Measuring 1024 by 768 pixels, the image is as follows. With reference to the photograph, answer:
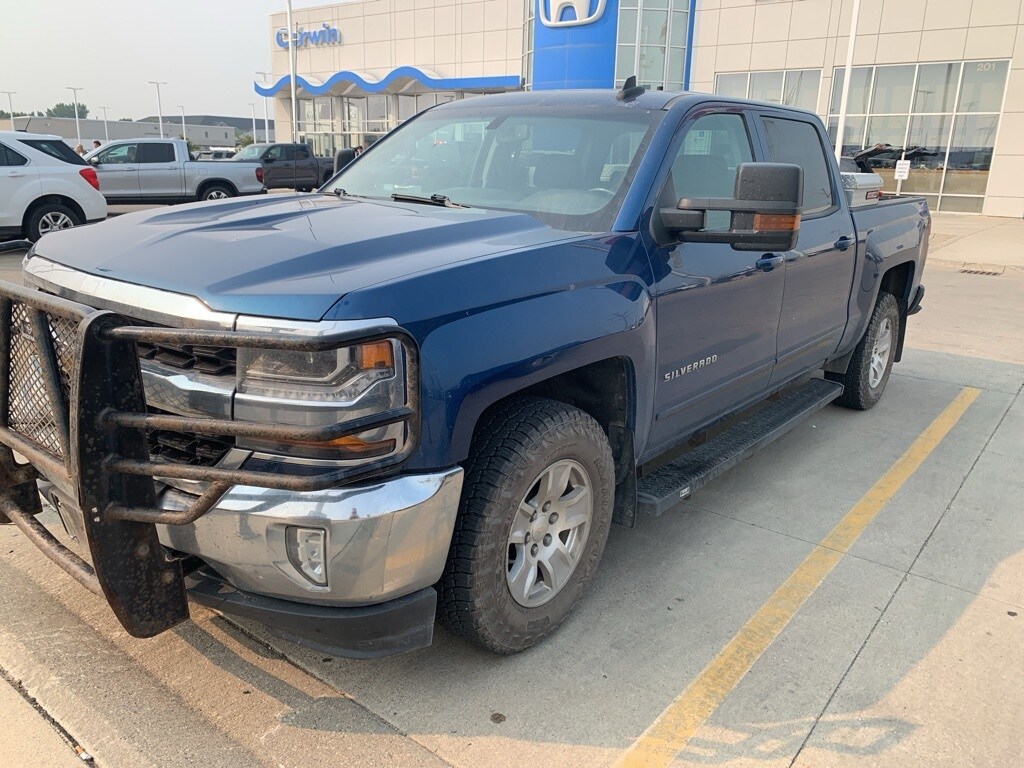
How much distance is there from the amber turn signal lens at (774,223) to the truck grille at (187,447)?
6.43ft

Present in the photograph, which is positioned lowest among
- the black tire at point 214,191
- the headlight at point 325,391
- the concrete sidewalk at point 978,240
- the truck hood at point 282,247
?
the concrete sidewalk at point 978,240

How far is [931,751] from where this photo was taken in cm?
247

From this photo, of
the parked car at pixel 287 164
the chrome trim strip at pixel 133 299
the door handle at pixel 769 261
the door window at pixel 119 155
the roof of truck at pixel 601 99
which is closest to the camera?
the chrome trim strip at pixel 133 299

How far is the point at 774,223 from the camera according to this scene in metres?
2.97

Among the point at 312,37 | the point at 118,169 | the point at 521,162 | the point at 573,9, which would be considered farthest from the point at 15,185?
the point at 312,37

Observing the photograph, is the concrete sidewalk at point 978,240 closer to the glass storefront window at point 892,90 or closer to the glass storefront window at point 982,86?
the glass storefront window at point 982,86

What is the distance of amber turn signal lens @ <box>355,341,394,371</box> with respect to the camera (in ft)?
6.99

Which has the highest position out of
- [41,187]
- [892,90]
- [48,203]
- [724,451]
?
[892,90]

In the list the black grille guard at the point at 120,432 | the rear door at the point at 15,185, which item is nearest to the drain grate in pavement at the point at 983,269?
the black grille guard at the point at 120,432

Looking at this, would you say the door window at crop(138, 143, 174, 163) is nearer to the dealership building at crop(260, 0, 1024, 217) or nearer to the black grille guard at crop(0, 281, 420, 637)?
the dealership building at crop(260, 0, 1024, 217)

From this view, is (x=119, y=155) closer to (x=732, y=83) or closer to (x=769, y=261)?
(x=769, y=261)

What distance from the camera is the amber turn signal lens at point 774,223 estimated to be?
2.96 m

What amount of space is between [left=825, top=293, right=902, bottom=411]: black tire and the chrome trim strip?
4.55 meters

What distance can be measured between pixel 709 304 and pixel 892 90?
961 inches
